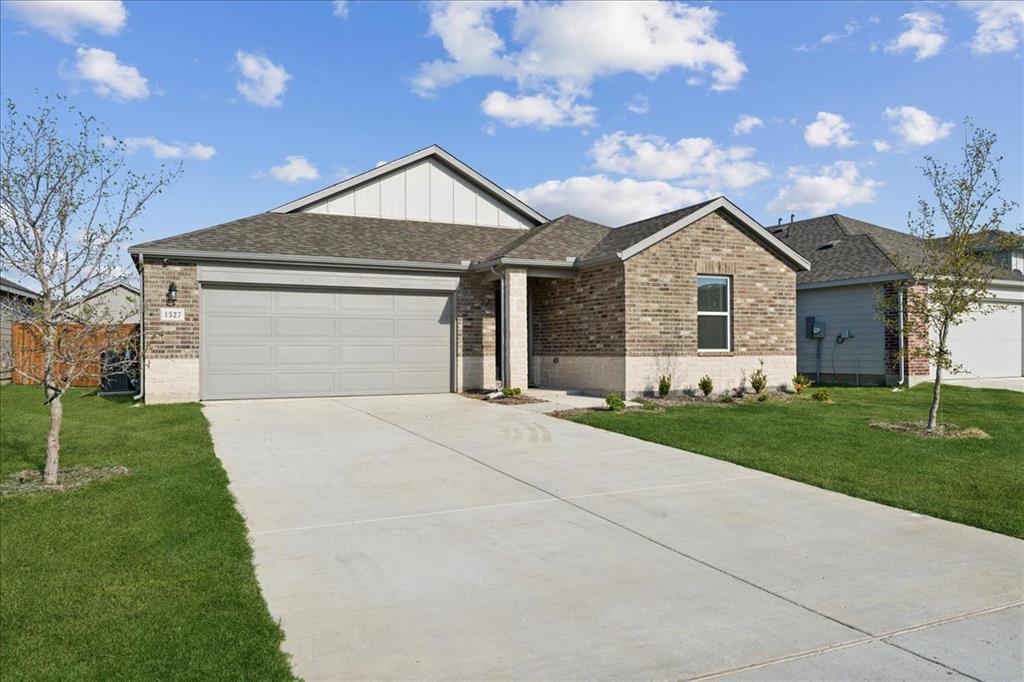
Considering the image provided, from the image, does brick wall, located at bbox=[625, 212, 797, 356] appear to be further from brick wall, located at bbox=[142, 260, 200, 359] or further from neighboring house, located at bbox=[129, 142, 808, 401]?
brick wall, located at bbox=[142, 260, 200, 359]

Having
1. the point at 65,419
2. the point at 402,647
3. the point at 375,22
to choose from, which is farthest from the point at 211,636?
the point at 375,22

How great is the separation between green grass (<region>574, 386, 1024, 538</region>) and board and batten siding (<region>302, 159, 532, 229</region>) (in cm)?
1010

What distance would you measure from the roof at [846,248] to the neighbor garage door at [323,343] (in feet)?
36.5

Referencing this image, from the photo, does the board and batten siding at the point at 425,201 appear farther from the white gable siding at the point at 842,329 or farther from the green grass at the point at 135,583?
the green grass at the point at 135,583

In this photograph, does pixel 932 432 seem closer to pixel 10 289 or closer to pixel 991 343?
pixel 991 343

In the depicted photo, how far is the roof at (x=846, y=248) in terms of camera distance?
2028 centimetres

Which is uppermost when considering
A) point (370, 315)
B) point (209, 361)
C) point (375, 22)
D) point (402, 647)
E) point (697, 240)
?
point (375, 22)

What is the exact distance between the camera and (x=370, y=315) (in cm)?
1623

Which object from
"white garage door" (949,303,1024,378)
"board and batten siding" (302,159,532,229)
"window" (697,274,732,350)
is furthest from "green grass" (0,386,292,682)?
"white garage door" (949,303,1024,378)

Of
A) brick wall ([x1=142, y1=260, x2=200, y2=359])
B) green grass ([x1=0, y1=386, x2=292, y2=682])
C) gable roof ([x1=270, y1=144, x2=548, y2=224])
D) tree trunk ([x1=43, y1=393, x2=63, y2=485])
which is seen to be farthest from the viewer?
gable roof ([x1=270, y1=144, x2=548, y2=224])

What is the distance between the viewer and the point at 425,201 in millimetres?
20625

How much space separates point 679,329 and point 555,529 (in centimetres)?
1065

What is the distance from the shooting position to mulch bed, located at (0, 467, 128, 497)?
6.87 meters

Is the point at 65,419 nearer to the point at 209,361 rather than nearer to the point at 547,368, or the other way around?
the point at 209,361
